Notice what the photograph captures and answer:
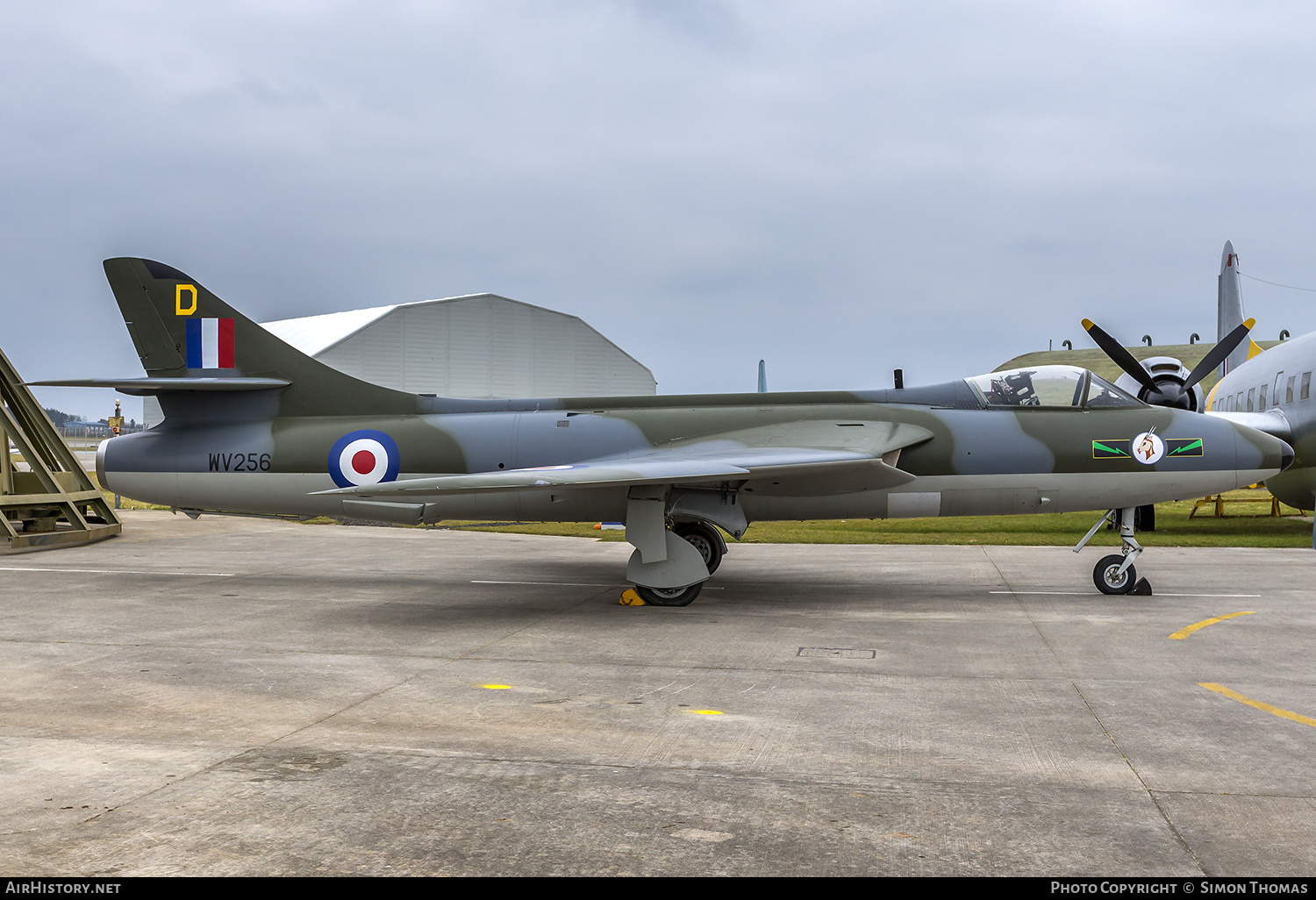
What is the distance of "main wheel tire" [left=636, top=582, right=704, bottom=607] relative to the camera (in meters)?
10.8

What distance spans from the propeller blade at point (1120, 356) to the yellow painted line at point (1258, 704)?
433 inches

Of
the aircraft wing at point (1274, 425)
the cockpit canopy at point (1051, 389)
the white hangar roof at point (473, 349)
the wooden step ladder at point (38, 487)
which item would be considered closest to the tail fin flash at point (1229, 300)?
the aircraft wing at point (1274, 425)

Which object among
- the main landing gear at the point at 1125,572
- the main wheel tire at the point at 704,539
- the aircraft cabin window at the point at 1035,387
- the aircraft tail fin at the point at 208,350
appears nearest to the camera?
the main landing gear at the point at 1125,572

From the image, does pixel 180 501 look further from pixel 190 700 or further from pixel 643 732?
pixel 643 732

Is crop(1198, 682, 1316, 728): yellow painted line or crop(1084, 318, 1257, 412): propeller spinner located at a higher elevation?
crop(1084, 318, 1257, 412): propeller spinner

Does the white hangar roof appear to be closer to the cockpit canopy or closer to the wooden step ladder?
the wooden step ladder

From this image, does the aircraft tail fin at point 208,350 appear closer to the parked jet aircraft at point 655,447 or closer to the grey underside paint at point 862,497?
the parked jet aircraft at point 655,447

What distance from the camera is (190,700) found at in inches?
260

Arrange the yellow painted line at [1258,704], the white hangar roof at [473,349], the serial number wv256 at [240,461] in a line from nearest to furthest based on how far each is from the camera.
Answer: the yellow painted line at [1258,704] → the serial number wv256 at [240,461] → the white hangar roof at [473,349]

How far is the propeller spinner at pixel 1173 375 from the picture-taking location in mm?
18578

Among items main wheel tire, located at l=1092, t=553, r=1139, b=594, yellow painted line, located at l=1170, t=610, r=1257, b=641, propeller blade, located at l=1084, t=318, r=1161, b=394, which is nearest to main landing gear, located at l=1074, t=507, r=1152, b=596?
main wheel tire, located at l=1092, t=553, r=1139, b=594

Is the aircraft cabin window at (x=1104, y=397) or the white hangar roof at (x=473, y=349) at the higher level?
the white hangar roof at (x=473, y=349)

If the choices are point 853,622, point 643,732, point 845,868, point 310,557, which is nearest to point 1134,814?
point 845,868

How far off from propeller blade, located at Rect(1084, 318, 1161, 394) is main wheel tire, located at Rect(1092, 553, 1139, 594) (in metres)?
6.56
